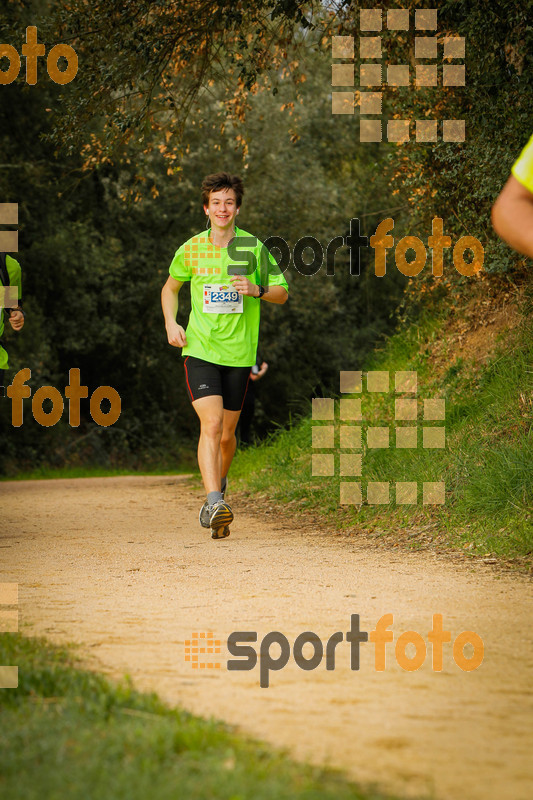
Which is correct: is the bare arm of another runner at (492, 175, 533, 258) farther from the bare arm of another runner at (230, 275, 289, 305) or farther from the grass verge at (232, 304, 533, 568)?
the bare arm of another runner at (230, 275, 289, 305)

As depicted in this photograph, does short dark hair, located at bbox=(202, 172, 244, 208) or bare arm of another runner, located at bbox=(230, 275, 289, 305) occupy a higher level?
short dark hair, located at bbox=(202, 172, 244, 208)

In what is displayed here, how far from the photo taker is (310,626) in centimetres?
438

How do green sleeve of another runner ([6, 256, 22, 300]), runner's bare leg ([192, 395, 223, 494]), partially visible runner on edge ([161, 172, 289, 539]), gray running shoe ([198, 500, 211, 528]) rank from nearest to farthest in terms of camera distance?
gray running shoe ([198, 500, 211, 528])
runner's bare leg ([192, 395, 223, 494])
partially visible runner on edge ([161, 172, 289, 539])
green sleeve of another runner ([6, 256, 22, 300])

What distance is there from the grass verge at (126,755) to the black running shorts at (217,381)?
437cm

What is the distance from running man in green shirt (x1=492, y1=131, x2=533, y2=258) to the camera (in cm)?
298

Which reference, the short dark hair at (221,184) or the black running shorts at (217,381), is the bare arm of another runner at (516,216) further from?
the short dark hair at (221,184)

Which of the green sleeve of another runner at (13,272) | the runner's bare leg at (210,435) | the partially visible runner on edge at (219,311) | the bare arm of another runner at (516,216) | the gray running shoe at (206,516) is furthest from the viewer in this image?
the green sleeve of another runner at (13,272)

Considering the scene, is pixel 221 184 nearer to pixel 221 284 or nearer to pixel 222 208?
pixel 222 208

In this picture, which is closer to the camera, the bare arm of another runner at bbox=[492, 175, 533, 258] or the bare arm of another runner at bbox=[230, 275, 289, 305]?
the bare arm of another runner at bbox=[492, 175, 533, 258]

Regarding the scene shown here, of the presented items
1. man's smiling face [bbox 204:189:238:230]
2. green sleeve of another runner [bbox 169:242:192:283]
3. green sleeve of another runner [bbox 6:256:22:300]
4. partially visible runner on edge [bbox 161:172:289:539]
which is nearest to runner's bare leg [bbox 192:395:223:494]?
partially visible runner on edge [bbox 161:172:289:539]

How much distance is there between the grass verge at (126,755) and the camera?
2334 mm

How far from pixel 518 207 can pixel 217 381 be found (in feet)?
15.4

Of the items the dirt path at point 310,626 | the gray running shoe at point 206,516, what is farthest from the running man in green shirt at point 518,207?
the gray running shoe at point 206,516

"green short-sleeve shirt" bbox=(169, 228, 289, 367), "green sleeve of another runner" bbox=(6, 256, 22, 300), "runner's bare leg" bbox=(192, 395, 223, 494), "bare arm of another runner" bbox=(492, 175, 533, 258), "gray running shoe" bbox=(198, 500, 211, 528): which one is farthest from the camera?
"green sleeve of another runner" bbox=(6, 256, 22, 300)
